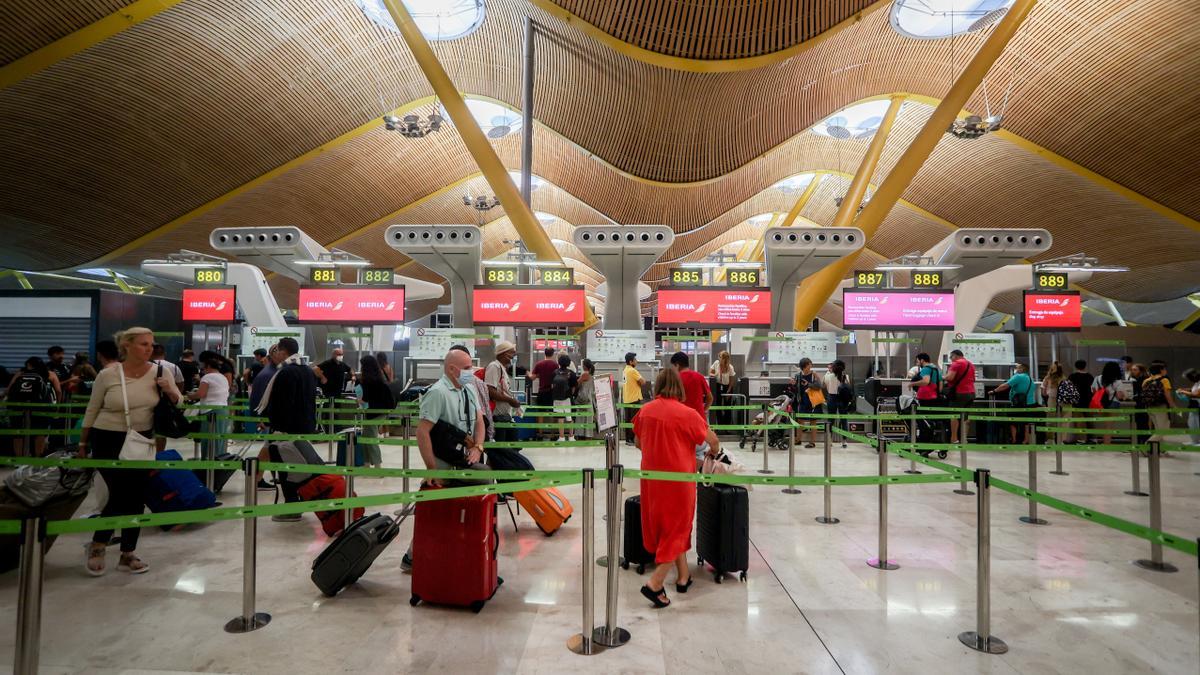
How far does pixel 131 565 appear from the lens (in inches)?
175

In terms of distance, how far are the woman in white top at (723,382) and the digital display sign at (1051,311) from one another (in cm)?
651

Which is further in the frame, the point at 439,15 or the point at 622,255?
the point at 439,15

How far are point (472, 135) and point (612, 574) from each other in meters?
14.1

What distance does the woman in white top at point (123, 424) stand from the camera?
4.31m

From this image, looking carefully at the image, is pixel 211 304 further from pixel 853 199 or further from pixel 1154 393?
pixel 853 199

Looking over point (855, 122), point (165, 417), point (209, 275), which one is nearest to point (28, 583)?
point (165, 417)

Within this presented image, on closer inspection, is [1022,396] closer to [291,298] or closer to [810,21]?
[810,21]

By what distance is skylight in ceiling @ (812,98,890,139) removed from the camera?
22.8 metres

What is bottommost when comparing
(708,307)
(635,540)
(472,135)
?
(635,540)

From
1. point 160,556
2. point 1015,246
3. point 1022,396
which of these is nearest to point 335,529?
point 160,556

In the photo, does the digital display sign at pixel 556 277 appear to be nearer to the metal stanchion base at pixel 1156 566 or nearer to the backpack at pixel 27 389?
the backpack at pixel 27 389

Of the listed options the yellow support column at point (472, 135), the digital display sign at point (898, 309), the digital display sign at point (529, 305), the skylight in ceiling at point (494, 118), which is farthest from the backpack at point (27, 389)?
the skylight in ceiling at point (494, 118)

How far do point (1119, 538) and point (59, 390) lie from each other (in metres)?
13.7

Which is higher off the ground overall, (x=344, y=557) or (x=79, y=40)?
(x=79, y=40)
